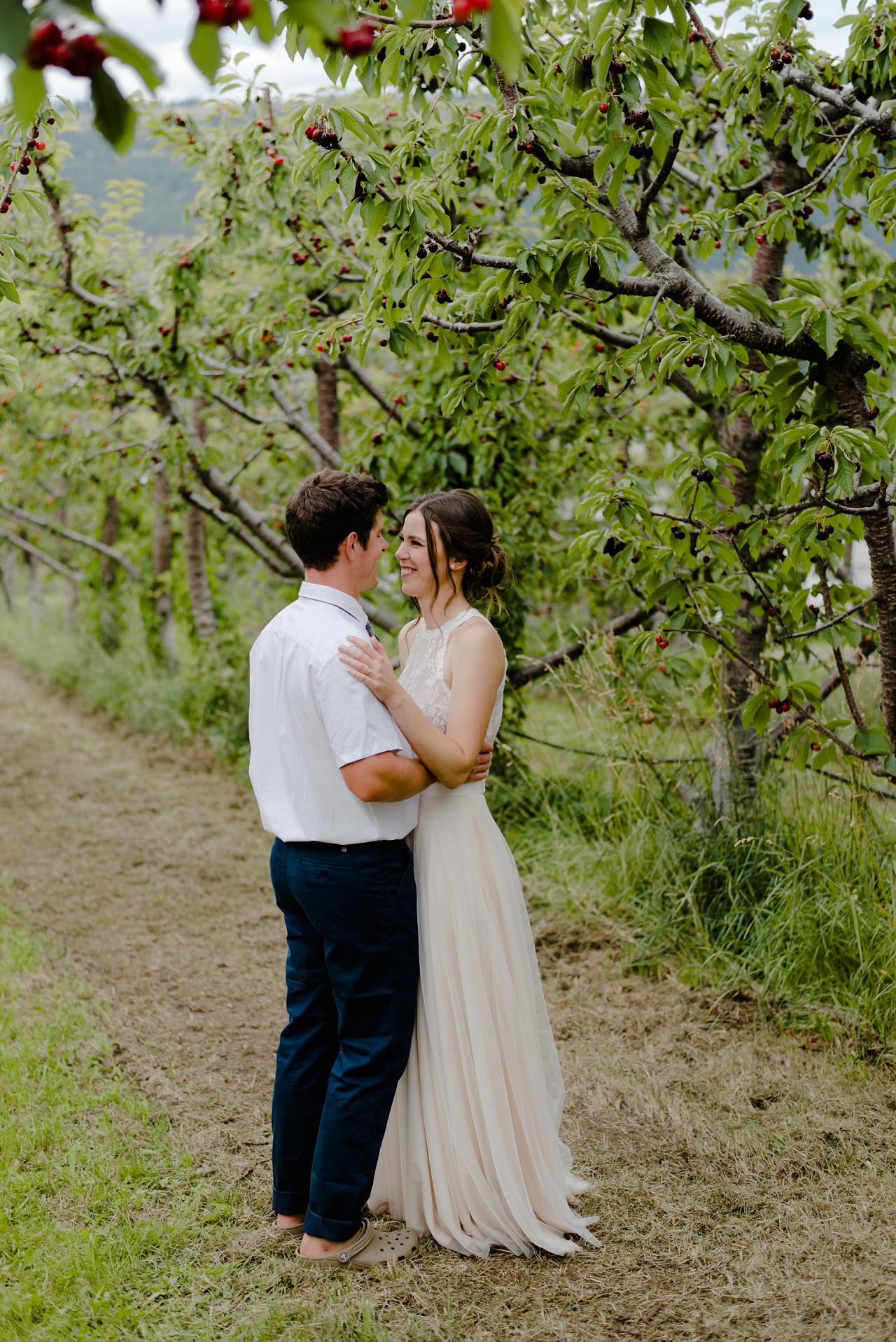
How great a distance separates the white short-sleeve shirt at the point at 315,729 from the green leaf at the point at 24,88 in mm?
1546

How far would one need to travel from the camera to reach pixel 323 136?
3096 millimetres

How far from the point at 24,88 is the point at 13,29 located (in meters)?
0.08

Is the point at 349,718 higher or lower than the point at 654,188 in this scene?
lower

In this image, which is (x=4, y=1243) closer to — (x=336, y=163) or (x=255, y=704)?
(x=255, y=704)

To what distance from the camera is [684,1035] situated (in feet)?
13.4

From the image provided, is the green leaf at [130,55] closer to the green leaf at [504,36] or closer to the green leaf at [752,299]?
the green leaf at [504,36]

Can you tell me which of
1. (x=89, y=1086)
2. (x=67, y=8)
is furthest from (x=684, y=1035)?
(x=67, y=8)

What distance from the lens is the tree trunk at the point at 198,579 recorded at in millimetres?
10539

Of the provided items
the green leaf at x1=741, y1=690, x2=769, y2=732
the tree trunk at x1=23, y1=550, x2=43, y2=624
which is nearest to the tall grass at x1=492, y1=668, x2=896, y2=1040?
the green leaf at x1=741, y1=690, x2=769, y2=732

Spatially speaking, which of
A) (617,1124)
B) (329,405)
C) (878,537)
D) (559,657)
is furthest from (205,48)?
(329,405)

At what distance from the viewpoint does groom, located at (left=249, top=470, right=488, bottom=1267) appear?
8.44ft

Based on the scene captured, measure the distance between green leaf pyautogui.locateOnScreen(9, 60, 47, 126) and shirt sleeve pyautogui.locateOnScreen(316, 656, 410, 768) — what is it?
1543mm

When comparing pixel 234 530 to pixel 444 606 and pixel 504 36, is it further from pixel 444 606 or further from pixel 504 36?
pixel 504 36

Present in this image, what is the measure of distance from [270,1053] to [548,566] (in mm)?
3588
